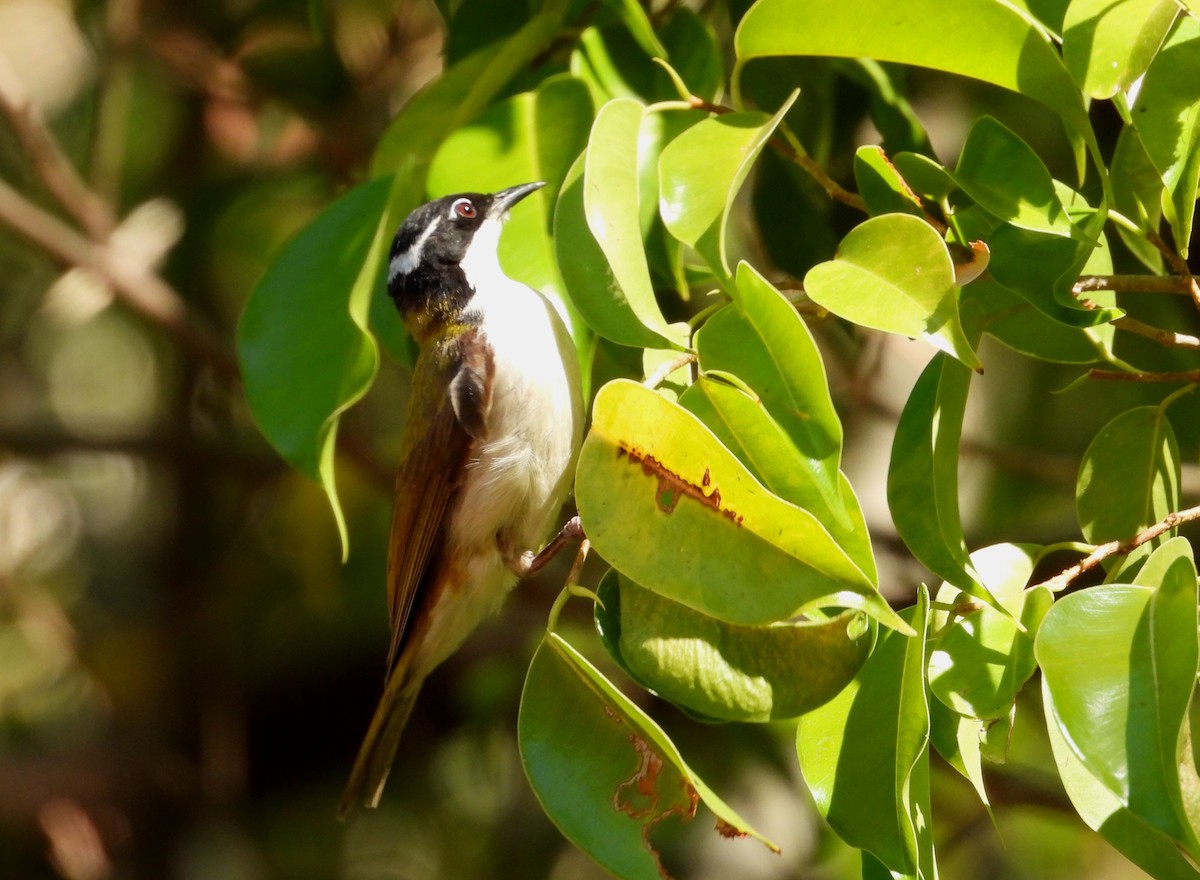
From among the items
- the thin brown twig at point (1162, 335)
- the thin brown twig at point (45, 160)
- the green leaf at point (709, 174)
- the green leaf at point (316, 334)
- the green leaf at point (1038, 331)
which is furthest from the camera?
the thin brown twig at point (45, 160)

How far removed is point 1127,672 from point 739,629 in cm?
41

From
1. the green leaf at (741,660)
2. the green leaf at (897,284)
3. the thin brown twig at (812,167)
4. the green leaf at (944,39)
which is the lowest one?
the green leaf at (741,660)

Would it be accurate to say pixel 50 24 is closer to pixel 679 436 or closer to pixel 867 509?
pixel 867 509

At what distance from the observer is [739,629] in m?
1.45

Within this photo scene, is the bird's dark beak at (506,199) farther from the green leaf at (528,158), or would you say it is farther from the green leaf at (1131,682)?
the green leaf at (1131,682)

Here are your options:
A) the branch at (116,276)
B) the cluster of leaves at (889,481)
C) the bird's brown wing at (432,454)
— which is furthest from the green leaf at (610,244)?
the branch at (116,276)

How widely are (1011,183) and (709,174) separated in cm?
39

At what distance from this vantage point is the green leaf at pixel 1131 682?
123cm

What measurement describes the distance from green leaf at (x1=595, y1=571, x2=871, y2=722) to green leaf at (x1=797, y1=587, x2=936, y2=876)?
0.06 m

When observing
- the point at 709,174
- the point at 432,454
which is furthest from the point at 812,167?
the point at 432,454

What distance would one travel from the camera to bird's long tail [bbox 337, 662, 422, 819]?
3145mm

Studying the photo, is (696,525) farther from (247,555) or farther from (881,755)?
(247,555)

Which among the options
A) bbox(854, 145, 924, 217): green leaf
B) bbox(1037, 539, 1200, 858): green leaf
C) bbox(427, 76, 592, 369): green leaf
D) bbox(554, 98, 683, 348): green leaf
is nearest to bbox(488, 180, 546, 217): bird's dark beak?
bbox(427, 76, 592, 369): green leaf

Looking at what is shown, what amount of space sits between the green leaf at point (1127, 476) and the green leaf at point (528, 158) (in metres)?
0.85
